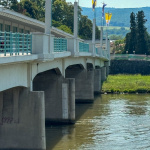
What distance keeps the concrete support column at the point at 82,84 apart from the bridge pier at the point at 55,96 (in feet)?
51.2

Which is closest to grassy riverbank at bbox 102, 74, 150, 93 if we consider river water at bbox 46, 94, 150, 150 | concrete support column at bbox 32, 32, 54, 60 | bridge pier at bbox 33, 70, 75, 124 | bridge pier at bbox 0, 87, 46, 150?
river water at bbox 46, 94, 150, 150

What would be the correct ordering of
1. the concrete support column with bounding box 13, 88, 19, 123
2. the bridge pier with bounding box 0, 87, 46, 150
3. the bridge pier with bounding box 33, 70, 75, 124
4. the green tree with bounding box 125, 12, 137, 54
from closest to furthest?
the bridge pier with bounding box 0, 87, 46, 150 < the concrete support column with bounding box 13, 88, 19, 123 < the bridge pier with bounding box 33, 70, 75, 124 < the green tree with bounding box 125, 12, 137, 54

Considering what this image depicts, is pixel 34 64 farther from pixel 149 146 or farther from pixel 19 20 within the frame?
pixel 19 20

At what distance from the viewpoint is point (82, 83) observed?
177ft

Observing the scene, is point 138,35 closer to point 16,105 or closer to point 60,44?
point 60,44

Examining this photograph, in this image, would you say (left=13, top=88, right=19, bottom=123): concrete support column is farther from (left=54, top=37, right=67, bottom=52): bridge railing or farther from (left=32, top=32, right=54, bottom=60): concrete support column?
(left=54, top=37, right=67, bottom=52): bridge railing

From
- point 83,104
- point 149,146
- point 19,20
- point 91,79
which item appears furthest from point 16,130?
point 91,79

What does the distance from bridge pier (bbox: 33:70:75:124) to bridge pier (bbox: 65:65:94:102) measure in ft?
50.6

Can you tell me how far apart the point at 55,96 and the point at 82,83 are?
18406 mm

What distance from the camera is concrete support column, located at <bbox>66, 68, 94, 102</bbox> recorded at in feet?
173

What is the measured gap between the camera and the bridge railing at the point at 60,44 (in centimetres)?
3070

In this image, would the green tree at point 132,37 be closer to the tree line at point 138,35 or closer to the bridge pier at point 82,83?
the tree line at point 138,35

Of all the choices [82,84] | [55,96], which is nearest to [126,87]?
[82,84]

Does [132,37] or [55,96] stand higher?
[132,37]
